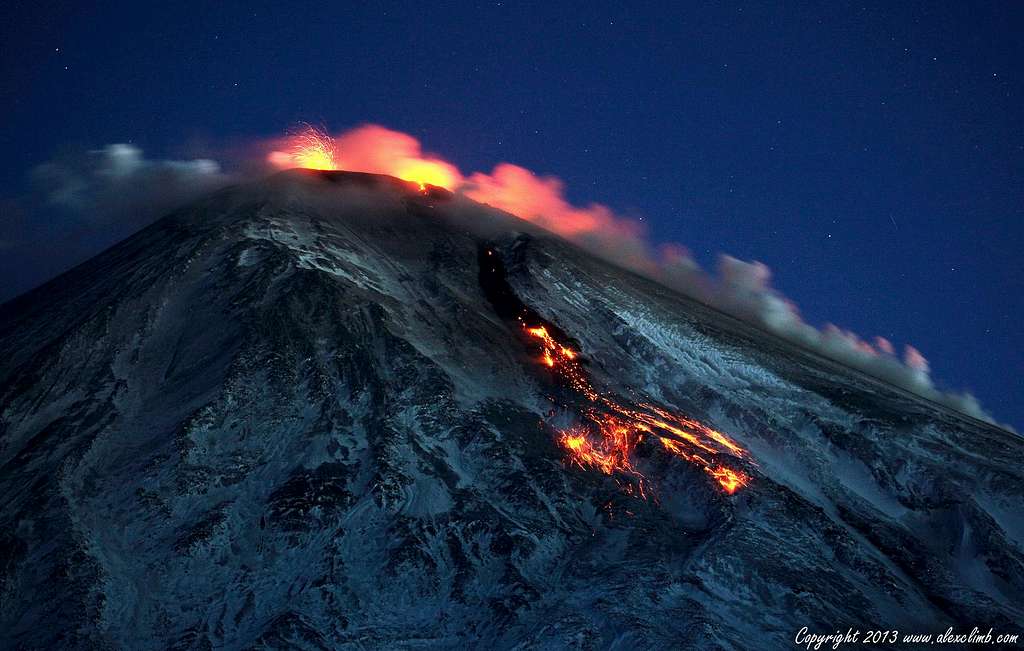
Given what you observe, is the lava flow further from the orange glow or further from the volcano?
the volcano

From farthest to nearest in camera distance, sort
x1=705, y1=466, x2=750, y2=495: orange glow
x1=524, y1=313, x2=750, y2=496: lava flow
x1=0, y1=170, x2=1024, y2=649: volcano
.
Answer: x1=524, y1=313, x2=750, y2=496: lava flow → x1=705, y1=466, x2=750, y2=495: orange glow → x1=0, y1=170, x2=1024, y2=649: volcano

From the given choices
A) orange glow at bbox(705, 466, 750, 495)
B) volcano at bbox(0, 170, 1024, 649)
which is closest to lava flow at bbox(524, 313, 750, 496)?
orange glow at bbox(705, 466, 750, 495)

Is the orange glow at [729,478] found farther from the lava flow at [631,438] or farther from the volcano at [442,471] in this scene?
the volcano at [442,471]

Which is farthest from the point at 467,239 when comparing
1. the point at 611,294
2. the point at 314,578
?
the point at 314,578

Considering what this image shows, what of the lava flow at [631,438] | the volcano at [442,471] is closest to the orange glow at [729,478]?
the lava flow at [631,438]

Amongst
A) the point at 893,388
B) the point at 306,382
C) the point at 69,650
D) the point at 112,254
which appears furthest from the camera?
the point at 112,254

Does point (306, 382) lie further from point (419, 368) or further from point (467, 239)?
point (467, 239)

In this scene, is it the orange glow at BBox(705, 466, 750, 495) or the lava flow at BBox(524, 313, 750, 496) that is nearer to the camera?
the orange glow at BBox(705, 466, 750, 495)
